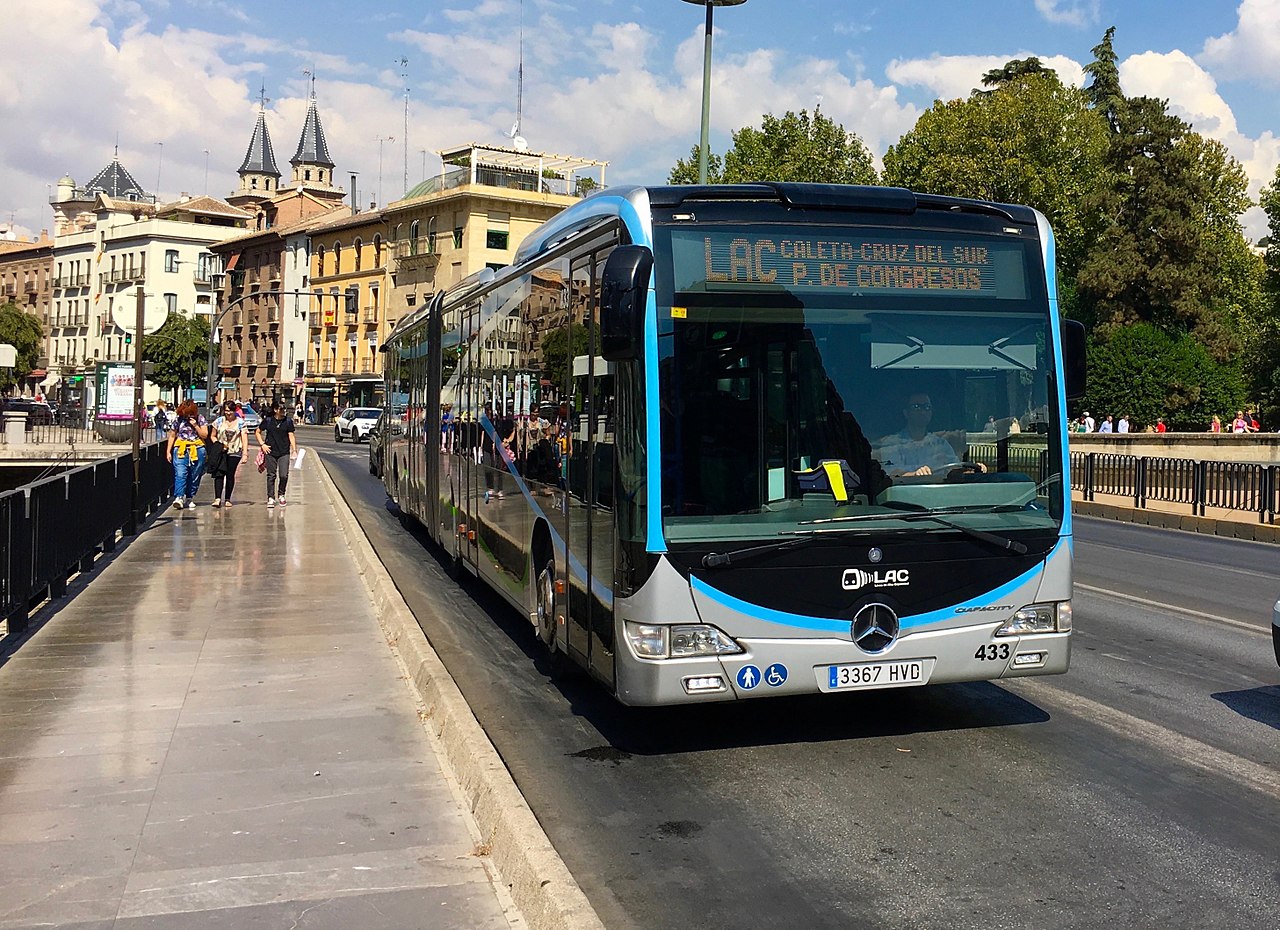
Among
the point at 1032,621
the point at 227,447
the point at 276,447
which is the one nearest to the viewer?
the point at 1032,621

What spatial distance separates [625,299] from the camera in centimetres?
639

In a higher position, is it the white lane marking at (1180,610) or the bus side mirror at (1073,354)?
the bus side mirror at (1073,354)

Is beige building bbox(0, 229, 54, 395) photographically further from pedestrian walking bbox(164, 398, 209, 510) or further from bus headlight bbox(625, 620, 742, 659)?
bus headlight bbox(625, 620, 742, 659)

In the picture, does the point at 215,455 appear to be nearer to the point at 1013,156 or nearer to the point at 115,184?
the point at 1013,156

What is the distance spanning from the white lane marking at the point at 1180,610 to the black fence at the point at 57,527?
9.71m

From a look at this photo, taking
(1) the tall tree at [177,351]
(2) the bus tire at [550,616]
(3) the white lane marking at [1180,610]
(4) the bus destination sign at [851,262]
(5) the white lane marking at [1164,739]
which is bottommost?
(3) the white lane marking at [1180,610]

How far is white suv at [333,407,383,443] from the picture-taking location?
62.2 meters

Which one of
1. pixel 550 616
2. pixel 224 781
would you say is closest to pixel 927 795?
pixel 550 616

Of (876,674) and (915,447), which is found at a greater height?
(915,447)

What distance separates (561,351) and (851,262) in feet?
7.14

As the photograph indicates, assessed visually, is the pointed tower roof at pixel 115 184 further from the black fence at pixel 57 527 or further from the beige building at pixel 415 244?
the black fence at pixel 57 527

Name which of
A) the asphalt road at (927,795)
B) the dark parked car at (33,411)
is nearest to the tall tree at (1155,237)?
the dark parked car at (33,411)

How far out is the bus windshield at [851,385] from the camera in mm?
6621

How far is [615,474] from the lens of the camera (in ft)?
22.8
